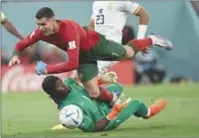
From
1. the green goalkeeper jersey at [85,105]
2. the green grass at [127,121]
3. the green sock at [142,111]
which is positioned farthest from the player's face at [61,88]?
the green sock at [142,111]

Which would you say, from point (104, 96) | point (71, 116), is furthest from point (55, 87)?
point (104, 96)

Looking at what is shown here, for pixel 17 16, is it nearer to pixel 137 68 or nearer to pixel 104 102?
pixel 137 68

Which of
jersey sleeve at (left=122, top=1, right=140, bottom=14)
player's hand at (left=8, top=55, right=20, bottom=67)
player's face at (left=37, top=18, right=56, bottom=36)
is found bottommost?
player's hand at (left=8, top=55, right=20, bottom=67)

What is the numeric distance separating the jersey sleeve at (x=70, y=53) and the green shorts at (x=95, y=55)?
1.98ft

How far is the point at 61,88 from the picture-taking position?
10.9 m

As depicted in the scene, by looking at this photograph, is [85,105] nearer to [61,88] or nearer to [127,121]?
[61,88]

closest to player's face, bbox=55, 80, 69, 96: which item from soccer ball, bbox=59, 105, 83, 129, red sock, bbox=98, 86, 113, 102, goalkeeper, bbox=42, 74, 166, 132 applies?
goalkeeper, bbox=42, 74, 166, 132

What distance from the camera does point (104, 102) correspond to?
1163 cm

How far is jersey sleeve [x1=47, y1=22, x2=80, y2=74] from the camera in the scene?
10820mm

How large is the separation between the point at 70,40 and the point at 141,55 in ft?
42.8

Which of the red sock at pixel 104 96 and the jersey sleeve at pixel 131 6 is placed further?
the jersey sleeve at pixel 131 6

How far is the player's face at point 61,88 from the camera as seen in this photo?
428 inches

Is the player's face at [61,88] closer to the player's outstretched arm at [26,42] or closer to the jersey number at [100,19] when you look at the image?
the player's outstretched arm at [26,42]

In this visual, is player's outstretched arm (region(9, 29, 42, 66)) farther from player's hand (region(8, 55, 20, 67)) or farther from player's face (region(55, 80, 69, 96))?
player's face (region(55, 80, 69, 96))
